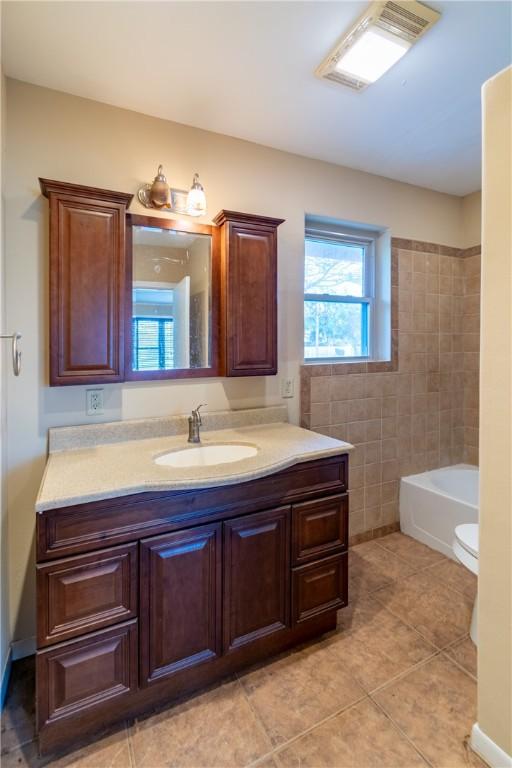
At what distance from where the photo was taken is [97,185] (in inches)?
69.5

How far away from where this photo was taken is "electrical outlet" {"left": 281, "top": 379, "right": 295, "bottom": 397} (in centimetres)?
229

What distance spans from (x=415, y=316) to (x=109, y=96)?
2308mm

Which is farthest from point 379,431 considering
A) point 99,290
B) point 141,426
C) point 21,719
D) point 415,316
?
point 21,719

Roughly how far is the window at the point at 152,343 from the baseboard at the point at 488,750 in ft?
6.06

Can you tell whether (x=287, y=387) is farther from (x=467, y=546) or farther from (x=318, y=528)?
(x=467, y=546)

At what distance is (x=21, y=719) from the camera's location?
141 cm

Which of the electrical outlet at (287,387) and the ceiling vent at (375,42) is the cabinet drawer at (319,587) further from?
the ceiling vent at (375,42)

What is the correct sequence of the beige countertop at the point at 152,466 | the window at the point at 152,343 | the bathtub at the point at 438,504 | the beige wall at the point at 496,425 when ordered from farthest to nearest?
1. the bathtub at the point at 438,504
2. the window at the point at 152,343
3. the beige countertop at the point at 152,466
4. the beige wall at the point at 496,425

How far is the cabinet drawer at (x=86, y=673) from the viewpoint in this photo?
1.20 metres

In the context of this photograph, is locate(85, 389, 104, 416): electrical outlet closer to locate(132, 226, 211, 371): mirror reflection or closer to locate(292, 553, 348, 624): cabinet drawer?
locate(132, 226, 211, 371): mirror reflection

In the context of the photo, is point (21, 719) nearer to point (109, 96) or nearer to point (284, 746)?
point (284, 746)

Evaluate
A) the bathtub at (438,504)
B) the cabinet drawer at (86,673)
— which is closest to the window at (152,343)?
the cabinet drawer at (86,673)

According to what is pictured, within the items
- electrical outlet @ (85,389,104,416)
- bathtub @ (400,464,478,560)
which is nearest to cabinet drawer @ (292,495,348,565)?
electrical outlet @ (85,389,104,416)

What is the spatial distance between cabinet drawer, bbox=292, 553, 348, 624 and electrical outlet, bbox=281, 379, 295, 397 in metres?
0.93
